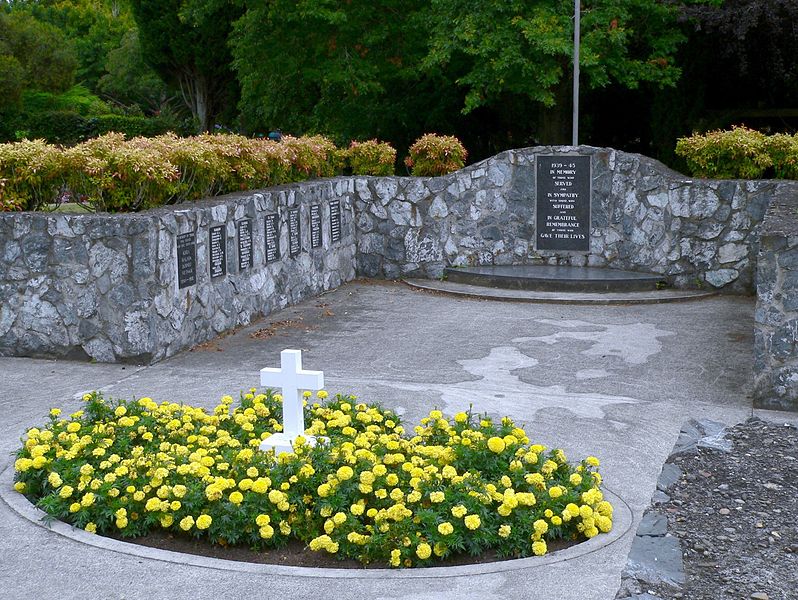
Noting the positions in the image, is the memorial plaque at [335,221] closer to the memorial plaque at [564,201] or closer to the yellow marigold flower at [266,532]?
the memorial plaque at [564,201]

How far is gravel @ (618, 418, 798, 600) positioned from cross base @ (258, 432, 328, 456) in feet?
6.35

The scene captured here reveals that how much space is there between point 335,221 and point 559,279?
116 inches

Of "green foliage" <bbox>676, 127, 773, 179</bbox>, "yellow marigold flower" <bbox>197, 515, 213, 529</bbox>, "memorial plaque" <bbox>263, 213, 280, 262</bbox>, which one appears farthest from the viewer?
"green foliage" <bbox>676, 127, 773, 179</bbox>

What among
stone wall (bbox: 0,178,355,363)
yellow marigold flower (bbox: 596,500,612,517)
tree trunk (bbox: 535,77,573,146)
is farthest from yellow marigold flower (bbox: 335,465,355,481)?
tree trunk (bbox: 535,77,573,146)

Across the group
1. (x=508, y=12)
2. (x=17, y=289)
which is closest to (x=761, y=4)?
(x=508, y=12)

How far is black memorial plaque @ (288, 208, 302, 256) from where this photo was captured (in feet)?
39.1

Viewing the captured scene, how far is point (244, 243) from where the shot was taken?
1077 centimetres

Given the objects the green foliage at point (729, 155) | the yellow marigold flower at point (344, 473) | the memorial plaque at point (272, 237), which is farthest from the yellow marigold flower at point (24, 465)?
the green foliage at point (729, 155)

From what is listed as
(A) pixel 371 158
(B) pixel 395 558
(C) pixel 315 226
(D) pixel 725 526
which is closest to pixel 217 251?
(C) pixel 315 226

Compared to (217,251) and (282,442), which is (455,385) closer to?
(282,442)

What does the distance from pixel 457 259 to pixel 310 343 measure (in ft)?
14.1

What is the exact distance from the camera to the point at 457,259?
45.5ft

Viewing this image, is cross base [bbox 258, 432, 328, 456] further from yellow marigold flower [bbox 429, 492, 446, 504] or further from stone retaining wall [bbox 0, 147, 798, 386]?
stone retaining wall [bbox 0, 147, 798, 386]

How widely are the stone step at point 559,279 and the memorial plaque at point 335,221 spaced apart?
158cm
